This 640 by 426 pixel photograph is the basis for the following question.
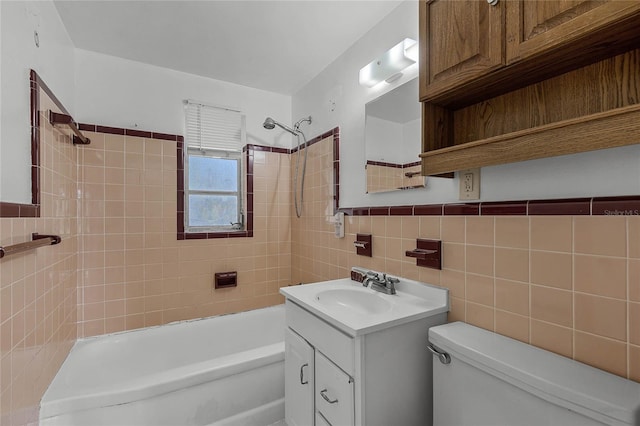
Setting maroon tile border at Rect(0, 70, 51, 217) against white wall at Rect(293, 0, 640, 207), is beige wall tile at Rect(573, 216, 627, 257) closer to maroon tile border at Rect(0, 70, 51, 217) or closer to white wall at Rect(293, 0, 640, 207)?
white wall at Rect(293, 0, 640, 207)

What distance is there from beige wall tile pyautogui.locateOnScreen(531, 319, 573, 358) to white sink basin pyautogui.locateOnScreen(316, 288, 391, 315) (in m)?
0.61

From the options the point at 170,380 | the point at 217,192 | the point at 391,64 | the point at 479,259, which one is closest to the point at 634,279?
the point at 479,259

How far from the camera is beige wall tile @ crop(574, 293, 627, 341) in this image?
827 millimetres

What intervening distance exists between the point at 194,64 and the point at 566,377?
106 inches

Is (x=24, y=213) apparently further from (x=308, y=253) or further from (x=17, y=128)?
(x=308, y=253)

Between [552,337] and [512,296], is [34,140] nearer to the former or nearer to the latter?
[512,296]

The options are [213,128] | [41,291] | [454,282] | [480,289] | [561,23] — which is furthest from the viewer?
[213,128]

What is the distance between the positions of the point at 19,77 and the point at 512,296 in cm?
215

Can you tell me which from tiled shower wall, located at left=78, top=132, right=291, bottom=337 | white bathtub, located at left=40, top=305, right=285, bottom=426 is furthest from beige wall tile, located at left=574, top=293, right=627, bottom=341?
tiled shower wall, located at left=78, top=132, right=291, bottom=337

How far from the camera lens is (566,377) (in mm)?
823

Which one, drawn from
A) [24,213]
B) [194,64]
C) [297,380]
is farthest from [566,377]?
[194,64]

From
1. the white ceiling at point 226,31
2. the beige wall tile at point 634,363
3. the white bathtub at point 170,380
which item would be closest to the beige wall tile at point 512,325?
the beige wall tile at point 634,363

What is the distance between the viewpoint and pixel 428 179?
1.39m

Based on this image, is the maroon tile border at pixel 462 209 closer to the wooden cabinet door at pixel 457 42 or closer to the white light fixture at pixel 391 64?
the wooden cabinet door at pixel 457 42
